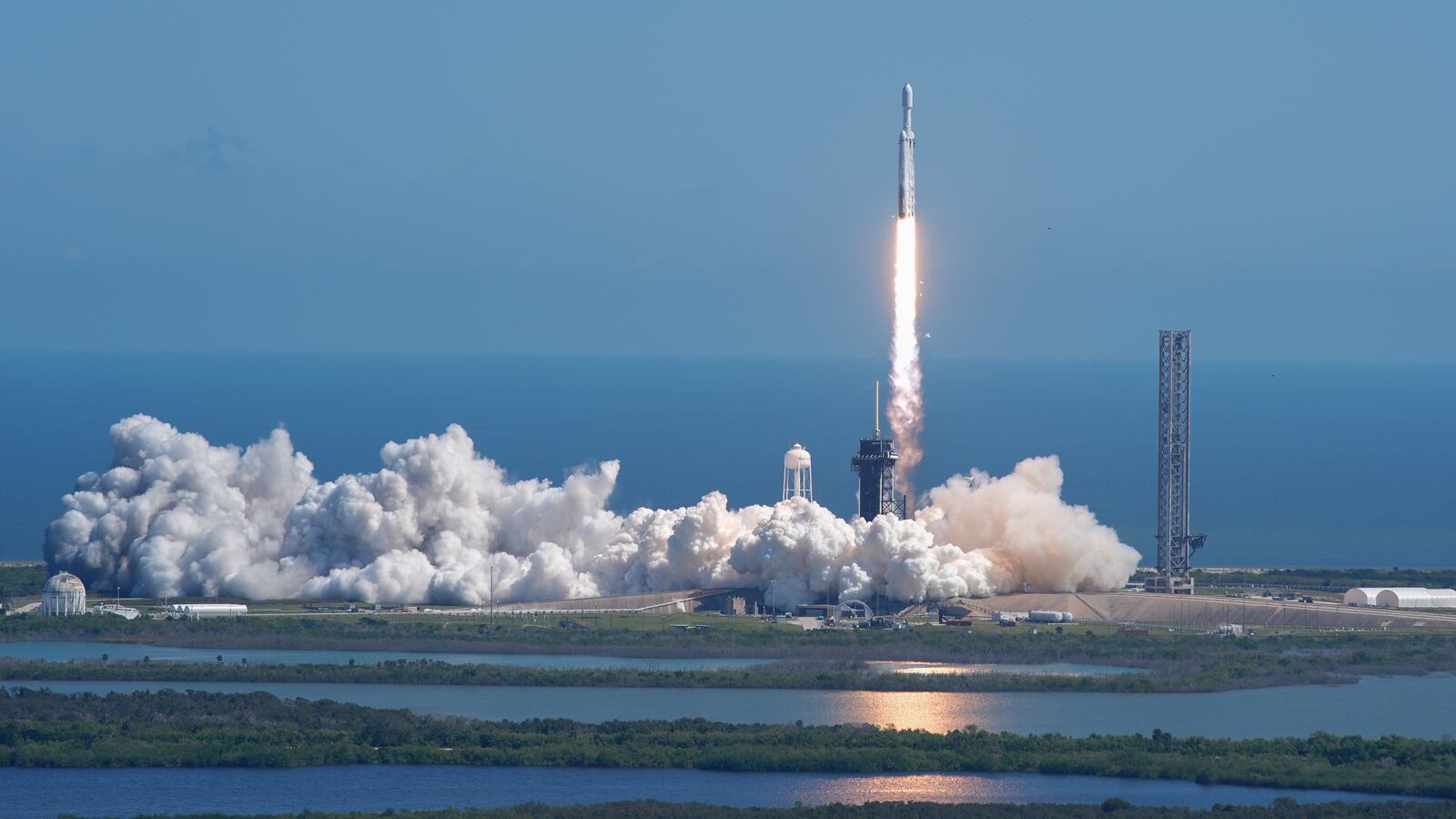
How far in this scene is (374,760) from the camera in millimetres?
59625

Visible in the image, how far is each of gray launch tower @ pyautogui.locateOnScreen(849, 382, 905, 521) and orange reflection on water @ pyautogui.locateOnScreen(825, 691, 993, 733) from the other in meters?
18.0

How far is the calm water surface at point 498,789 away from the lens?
55.3 metres

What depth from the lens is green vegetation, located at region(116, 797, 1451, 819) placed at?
172 ft

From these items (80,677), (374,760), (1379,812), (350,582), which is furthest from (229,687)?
(1379,812)

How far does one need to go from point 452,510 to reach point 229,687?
20490 mm

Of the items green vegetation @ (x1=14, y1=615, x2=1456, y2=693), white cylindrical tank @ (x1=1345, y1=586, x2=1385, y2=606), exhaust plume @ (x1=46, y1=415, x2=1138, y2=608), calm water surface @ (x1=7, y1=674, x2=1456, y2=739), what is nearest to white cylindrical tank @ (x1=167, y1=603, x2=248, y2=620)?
green vegetation @ (x1=14, y1=615, x2=1456, y2=693)

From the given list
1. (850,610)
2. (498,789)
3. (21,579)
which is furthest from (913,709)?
(21,579)

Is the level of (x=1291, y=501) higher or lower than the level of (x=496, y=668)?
higher

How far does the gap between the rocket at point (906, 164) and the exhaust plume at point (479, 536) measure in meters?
10.1

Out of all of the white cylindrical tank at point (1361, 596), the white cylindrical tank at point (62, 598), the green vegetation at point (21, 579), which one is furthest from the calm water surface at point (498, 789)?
the green vegetation at point (21, 579)

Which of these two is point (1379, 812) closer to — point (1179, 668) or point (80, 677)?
point (1179, 668)

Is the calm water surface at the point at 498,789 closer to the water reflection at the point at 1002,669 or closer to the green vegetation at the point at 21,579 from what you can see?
the water reflection at the point at 1002,669

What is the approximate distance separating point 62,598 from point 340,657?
12446 mm

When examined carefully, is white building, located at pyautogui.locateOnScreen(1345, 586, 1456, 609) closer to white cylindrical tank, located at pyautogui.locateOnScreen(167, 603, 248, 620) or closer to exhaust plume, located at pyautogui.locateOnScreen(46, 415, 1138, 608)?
exhaust plume, located at pyautogui.locateOnScreen(46, 415, 1138, 608)
